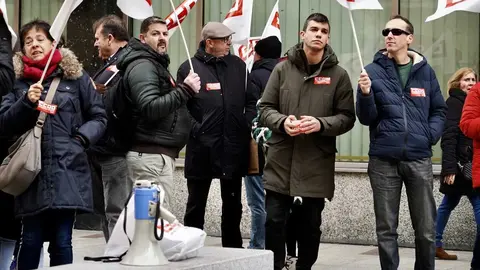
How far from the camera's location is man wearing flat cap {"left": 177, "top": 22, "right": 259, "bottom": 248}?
359 inches

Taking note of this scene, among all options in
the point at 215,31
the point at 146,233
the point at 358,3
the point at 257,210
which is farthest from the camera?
the point at 257,210

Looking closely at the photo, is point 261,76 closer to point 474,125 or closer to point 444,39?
point 474,125

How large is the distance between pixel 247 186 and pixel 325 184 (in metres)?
1.84

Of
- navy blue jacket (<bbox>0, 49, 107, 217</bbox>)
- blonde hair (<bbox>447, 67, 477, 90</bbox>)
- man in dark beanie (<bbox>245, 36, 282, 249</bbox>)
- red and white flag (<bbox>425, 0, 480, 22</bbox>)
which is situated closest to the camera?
navy blue jacket (<bbox>0, 49, 107, 217</bbox>)

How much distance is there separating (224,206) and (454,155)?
86.6 inches

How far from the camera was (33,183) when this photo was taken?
698 cm

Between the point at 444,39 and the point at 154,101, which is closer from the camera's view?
the point at 154,101

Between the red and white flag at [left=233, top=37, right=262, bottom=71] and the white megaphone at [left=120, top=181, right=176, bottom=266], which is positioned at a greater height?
the red and white flag at [left=233, top=37, right=262, bottom=71]

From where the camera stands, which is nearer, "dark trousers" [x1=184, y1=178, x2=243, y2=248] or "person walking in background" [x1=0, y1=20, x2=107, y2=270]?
"person walking in background" [x1=0, y1=20, x2=107, y2=270]

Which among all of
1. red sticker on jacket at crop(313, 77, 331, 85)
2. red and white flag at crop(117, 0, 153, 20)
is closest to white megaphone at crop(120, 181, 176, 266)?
red sticker on jacket at crop(313, 77, 331, 85)

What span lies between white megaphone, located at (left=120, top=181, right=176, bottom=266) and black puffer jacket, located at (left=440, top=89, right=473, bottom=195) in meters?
4.66

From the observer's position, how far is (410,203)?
8148 mm

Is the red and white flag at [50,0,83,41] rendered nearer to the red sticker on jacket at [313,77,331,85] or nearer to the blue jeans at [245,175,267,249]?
the red sticker on jacket at [313,77,331,85]

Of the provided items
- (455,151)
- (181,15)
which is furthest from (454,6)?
(181,15)
